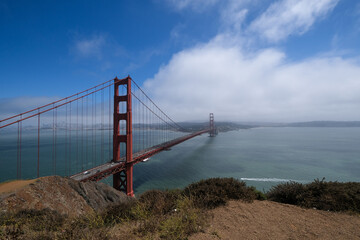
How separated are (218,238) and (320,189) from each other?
3.98m

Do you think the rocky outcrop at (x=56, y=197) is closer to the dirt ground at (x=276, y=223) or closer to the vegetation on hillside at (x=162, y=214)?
the vegetation on hillside at (x=162, y=214)

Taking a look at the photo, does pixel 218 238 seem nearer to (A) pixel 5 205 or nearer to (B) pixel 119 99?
(A) pixel 5 205

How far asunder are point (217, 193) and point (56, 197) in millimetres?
6588

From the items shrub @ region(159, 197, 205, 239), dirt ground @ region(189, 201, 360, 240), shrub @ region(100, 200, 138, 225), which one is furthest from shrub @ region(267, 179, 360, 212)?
shrub @ region(100, 200, 138, 225)

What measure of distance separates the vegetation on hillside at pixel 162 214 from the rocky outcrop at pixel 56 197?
1.53 metres

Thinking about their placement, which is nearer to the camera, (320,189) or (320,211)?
(320,211)

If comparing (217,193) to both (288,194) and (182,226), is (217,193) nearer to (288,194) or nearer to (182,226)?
(182,226)

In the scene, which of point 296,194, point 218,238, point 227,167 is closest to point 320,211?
point 296,194

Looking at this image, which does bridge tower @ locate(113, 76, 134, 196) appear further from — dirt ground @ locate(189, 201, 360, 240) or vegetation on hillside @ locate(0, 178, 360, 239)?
dirt ground @ locate(189, 201, 360, 240)

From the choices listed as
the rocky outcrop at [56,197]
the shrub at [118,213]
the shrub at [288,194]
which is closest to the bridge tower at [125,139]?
the rocky outcrop at [56,197]

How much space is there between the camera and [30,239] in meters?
2.37

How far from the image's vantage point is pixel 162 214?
11.1 feet

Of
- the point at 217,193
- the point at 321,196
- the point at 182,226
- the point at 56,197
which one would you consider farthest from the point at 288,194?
the point at 56,197

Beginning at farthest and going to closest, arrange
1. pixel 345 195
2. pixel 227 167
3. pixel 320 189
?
pixel 227 167, pixel 320 189, pixel 345 195
